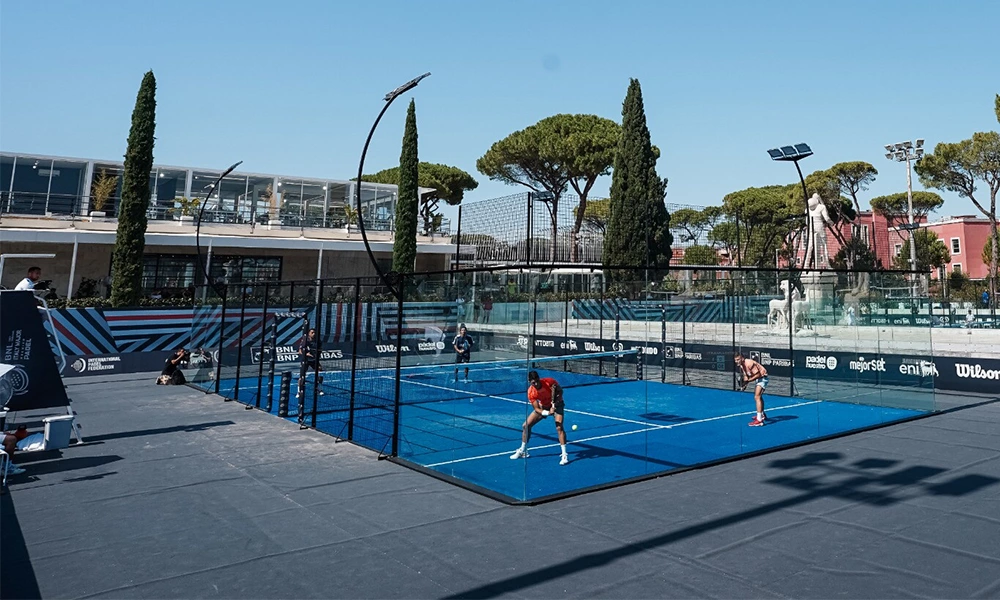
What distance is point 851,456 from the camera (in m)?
10.1

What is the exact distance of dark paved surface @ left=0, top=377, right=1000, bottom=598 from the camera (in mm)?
5285

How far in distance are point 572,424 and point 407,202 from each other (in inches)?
1016

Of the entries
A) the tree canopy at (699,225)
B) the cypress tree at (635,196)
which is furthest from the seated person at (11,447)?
the cypress tree at (635,196)

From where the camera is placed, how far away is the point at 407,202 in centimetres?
3616

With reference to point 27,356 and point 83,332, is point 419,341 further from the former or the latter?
point 83,332

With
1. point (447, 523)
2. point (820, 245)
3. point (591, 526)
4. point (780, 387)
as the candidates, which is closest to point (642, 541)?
point (591, 526)

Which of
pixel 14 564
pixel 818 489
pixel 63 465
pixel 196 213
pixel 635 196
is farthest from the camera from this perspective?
pixel 635 196

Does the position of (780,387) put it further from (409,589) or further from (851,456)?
(409,589)

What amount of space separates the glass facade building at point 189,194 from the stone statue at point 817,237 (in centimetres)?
2499

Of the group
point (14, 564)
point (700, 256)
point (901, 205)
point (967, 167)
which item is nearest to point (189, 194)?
point (700, 256)

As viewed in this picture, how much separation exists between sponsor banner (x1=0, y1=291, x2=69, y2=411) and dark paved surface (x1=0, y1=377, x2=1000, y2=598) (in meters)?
1.07

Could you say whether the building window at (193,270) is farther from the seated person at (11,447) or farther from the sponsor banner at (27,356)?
the seated person at (11,447)

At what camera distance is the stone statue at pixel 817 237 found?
24.3 meters

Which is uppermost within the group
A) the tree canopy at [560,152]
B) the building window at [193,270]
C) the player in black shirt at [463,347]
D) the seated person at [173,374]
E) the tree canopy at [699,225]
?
the tree canopy at [560,152]
